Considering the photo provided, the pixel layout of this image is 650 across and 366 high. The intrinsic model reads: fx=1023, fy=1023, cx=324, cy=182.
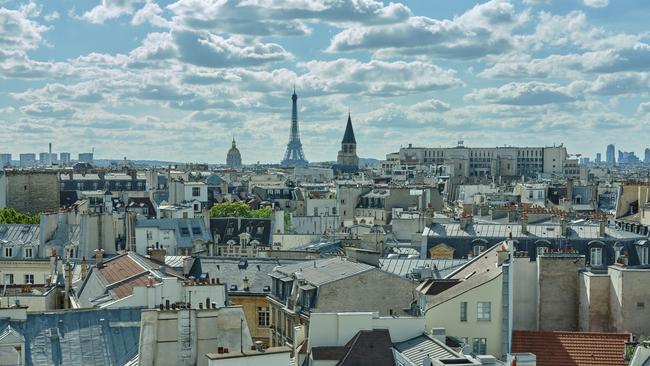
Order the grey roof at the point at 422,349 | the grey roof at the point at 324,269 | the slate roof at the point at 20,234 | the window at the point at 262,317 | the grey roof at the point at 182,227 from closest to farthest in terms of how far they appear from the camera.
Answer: the grey roof at the point at 422,349 < the grey roof at the point at 324,269 < the window at the point at 262,317 < the slate roof at the point at 20,234 < the grey roof at the point at 182,227

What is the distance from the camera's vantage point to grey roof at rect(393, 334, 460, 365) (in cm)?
2311

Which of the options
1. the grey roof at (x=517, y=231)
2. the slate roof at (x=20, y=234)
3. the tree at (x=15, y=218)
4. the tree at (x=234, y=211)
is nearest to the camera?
the grey roof at (x=517, y=231)

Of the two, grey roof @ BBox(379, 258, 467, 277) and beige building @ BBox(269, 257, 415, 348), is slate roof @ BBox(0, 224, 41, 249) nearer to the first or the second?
grey roof @ BBox(379, 258, 467, 277)

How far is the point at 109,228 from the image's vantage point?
56906mm

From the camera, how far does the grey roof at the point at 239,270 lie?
42750 millimetres

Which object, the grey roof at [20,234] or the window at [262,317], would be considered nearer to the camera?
the window at [262,317]

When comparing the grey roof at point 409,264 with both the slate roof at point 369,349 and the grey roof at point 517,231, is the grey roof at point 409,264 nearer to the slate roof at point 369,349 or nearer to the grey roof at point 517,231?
the grey roof at point 517,231

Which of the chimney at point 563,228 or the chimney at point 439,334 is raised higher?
the chimney at point 563,228

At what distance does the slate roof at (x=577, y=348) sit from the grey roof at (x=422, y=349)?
3.46m

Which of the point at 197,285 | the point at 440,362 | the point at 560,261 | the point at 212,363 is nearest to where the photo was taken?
the point at 212,363

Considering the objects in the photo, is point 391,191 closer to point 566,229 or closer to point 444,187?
point 444,187

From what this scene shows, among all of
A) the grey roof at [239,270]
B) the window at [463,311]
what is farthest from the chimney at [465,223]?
the window at [463,311]

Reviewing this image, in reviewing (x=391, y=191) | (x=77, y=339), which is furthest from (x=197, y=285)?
(x=391, y=191)

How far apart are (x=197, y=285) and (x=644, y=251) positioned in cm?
2746
